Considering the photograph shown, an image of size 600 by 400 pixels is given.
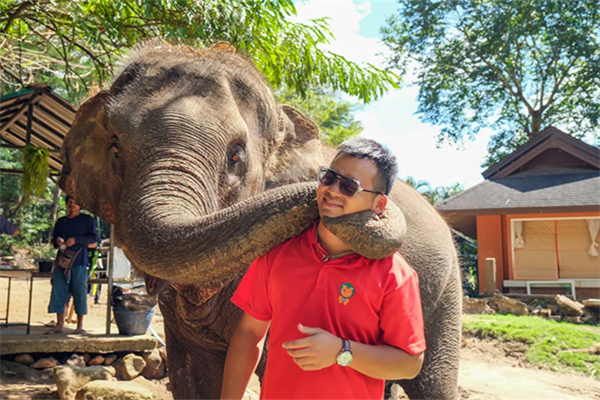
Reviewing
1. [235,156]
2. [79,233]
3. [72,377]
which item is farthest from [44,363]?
[235,156]

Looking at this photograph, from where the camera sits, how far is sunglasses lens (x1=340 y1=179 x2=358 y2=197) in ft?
6.39

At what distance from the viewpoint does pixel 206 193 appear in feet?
9.03

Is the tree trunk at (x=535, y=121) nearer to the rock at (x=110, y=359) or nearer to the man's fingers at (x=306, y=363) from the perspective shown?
the rock at (x=110, y=359)

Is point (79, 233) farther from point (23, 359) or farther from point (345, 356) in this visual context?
point (345, 356)

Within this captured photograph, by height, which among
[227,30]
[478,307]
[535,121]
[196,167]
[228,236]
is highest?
[535,121]

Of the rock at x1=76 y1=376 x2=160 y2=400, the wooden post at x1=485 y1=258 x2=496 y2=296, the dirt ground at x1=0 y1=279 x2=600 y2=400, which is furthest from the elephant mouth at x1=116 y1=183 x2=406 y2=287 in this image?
the wooden post at x1=485 y1=258 x2=496 y2=296

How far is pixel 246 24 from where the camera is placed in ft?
20.3

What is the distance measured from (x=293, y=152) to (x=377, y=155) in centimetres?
179

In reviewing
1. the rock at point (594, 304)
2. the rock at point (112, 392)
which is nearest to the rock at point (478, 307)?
the rock at point (594, 304)

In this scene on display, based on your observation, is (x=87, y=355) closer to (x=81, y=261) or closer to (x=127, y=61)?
(x=81, y=261)

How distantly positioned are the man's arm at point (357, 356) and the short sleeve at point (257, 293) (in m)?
0.31

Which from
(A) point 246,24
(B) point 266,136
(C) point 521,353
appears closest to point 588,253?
(C) point 521,353

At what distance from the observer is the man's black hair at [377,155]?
200 centimetres

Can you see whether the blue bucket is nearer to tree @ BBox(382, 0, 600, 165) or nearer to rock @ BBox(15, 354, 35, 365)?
rock @ BBox(15, 354, 35, 365)
